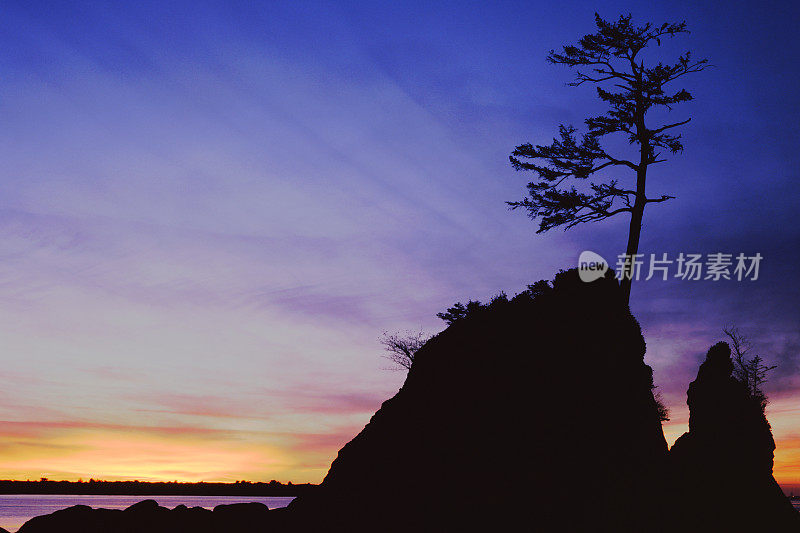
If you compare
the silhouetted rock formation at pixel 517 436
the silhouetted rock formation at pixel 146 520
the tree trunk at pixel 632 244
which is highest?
the tree trunk at pixel 632 244

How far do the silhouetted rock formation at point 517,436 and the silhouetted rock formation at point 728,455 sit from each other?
1174cm

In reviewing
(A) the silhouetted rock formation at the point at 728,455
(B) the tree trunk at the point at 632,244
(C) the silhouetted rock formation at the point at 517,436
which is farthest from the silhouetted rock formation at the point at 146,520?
(A) the silhouetted rock formation at the point at 728,455

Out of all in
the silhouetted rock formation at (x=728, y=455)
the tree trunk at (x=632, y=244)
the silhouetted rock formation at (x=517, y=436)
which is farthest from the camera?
the silhouetted rock formation at (x=728, y=455)

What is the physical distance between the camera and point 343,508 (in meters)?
13.3

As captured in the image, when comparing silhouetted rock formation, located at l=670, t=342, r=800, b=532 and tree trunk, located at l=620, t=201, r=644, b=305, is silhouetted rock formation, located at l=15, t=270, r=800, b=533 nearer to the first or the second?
tree trunk, located at l=620, t=201, r=644, b=305

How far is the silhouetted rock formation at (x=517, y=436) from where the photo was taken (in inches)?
485

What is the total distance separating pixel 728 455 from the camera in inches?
970

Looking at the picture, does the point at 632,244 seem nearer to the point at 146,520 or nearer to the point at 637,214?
the point at 637,214

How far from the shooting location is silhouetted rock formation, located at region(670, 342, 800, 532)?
23.6 metres

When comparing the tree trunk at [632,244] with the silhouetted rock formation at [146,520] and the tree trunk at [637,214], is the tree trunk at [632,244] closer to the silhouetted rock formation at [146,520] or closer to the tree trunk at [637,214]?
the tree trunk at [637,214]

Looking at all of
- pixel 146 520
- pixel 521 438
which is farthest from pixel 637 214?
pixel 146 520

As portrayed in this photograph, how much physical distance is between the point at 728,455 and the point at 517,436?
53.2 feet

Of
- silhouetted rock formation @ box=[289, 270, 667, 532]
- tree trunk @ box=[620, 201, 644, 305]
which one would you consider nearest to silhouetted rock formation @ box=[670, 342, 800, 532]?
tree trunk @ box=[620, 201, 644, 305]

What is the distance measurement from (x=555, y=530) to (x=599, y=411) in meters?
2.52
